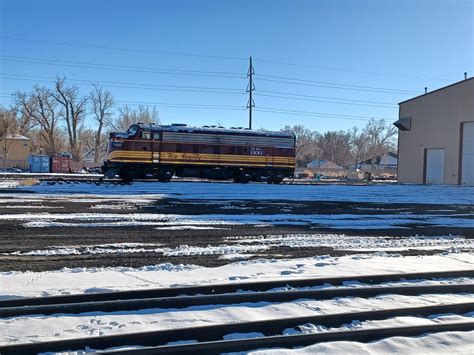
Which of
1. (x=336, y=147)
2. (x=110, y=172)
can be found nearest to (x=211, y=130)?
(x=110, y=172)

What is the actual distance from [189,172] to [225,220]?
2061 centimetres

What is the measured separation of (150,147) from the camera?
33.6 meters

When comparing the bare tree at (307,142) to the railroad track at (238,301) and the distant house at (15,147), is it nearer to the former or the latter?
the distant house at (15,147)

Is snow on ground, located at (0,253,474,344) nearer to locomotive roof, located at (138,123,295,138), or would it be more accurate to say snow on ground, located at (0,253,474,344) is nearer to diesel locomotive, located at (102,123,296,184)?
diesel locomotive, located at (102,123,296,184)

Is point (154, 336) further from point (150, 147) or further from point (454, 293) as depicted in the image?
point (150, 147)

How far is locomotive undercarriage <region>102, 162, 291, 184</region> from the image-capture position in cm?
3297

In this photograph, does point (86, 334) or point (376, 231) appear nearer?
point (86, 334)

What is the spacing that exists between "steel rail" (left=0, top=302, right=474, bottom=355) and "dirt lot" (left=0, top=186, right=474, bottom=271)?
3.40 meters

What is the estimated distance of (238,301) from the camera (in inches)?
248

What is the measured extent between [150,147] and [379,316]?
2906 centimetres

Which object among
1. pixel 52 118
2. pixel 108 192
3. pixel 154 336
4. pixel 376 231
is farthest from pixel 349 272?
pixel 52 118

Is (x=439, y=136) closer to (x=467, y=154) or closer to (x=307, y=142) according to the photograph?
(x=467, y=154)

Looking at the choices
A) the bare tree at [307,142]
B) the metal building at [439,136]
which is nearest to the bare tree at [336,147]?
the bare tree at [307,142]

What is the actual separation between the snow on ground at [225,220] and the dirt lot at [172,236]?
0.18ft
